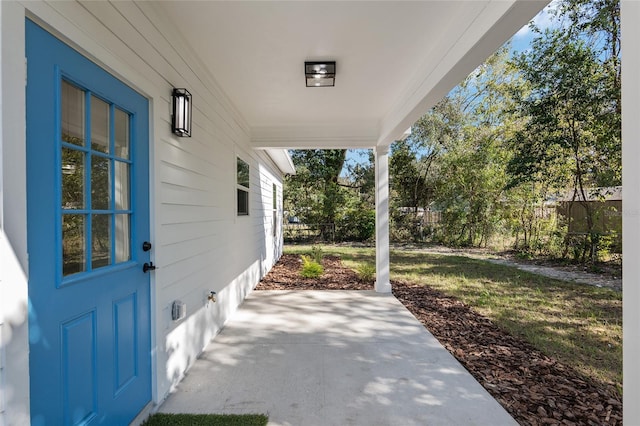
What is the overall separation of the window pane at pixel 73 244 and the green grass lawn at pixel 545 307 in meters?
3.77

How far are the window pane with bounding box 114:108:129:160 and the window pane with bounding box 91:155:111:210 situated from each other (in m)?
0.14

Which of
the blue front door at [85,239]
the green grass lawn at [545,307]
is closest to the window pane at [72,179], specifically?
the blue front door at [85,239]

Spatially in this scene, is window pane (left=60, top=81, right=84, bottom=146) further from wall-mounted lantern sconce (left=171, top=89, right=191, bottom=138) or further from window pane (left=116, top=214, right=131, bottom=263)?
wall-mounted lantern sconce (left=171, top=89, right=191, bottom=138)

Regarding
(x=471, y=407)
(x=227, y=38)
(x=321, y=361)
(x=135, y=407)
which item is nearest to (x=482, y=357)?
(x=471, y=407)

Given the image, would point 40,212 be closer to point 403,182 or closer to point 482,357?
point 482,357

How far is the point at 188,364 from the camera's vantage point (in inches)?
114

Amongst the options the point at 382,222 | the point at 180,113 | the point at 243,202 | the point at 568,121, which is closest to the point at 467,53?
the point at 180,113

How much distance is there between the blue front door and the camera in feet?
4.37

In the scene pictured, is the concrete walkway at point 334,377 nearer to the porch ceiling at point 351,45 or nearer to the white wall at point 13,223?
the white wall at point 13,223

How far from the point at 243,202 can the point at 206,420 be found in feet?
12.2

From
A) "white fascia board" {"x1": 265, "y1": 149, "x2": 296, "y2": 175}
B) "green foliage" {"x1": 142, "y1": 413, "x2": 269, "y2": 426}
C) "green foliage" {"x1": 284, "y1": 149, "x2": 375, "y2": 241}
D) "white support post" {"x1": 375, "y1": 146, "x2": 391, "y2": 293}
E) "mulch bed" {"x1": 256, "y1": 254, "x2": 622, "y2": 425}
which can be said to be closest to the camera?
"green foliage" {"x1": 142, "y1": 413, "x2": 269, "y2": 426}

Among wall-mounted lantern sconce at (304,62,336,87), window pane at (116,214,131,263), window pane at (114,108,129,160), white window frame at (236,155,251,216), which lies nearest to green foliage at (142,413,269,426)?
window pane at (116,214,131,263)

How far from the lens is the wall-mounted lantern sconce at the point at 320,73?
3.24 metres

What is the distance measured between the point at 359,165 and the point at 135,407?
15124mm
